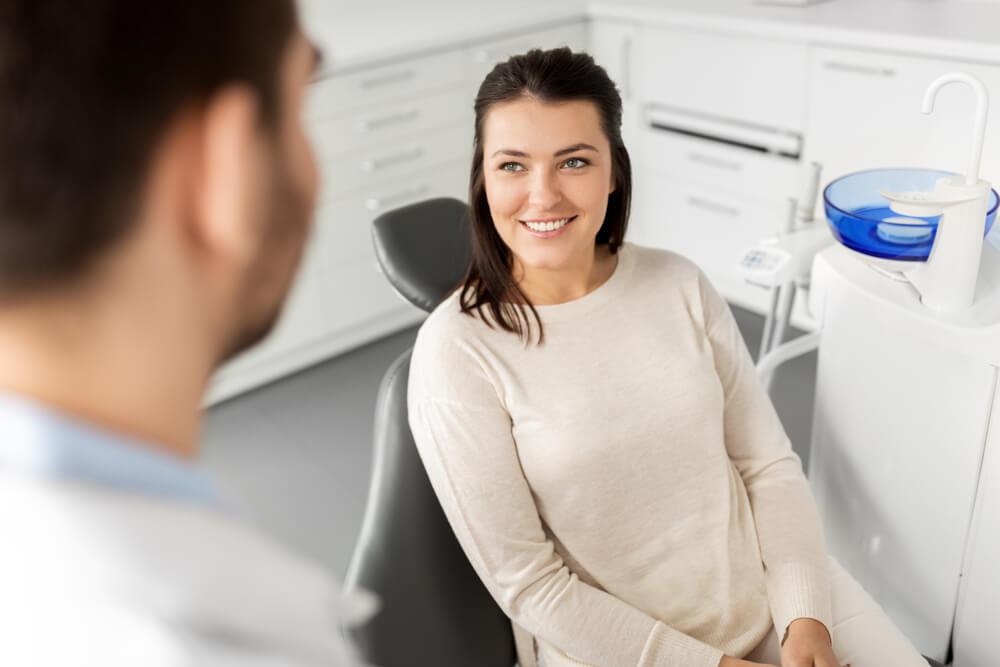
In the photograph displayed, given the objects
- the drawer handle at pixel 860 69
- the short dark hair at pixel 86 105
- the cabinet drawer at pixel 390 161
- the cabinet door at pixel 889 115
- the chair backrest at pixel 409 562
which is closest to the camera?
the short dark hair at pixel 86 105

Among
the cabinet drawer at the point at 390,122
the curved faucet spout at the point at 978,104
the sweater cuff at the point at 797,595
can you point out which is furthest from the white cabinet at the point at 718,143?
the sweater cuff at the point at 797,595

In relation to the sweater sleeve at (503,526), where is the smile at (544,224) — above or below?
above

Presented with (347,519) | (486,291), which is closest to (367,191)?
(347,519)

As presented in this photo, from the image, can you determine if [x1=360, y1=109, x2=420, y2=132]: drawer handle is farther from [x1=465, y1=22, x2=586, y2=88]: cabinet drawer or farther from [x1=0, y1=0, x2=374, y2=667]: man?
[x1=0, y1=0, x2=374, y2=667]: man

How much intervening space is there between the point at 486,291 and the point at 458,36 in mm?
1799

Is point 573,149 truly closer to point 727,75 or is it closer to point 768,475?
point 768,475

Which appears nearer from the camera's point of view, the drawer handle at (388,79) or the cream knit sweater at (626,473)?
the cream knit sweater at (626,473)

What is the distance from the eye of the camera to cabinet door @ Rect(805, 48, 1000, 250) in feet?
7.39

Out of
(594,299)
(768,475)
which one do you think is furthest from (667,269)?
(768,475)

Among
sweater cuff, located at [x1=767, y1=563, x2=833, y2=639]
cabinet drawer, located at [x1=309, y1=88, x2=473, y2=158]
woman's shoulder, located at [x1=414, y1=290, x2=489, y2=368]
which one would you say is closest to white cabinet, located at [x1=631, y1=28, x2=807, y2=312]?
cabinet drawer, located at [x1=309, y1=88, x2=473, y2=158]

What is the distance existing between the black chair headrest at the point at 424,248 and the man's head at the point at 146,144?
82 cm

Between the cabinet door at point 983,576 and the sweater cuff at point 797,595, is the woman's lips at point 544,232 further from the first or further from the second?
the cabinet door at point 983,576

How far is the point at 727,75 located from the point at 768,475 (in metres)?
1.75

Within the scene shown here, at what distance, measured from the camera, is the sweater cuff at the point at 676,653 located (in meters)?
1.16
